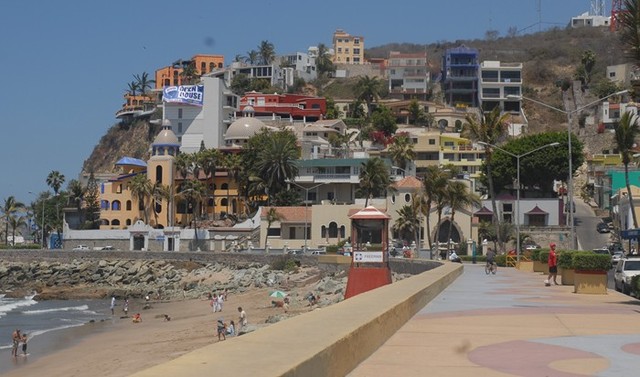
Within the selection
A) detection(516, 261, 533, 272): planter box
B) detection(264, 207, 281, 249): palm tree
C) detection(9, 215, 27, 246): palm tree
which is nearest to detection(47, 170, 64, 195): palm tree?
detection(9, 215, 27, 246): palm tree

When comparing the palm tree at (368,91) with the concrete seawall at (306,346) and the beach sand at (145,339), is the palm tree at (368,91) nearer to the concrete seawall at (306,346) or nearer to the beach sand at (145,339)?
the beach sand at (145,339)

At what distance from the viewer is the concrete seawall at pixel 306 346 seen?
6.98 m

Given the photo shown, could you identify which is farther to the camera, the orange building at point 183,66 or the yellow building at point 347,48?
the yellow building at point 347,48

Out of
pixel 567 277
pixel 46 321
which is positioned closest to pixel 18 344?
pixel 46 321

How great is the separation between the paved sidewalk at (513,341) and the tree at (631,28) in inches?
233

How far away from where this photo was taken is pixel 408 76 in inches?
6496

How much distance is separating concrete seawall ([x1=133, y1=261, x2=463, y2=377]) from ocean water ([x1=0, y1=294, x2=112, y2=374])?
25.4 meters

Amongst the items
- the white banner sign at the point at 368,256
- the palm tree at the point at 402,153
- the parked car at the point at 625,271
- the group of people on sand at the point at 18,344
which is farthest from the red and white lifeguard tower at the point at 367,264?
the palm tree at the point at 402,153

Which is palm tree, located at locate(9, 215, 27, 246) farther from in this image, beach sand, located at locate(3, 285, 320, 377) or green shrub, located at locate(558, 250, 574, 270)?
green shrub, located at locate(558, 250, 574, 270)

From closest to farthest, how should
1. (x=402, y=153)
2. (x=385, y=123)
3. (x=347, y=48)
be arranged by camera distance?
1. (x=402, y=153)
2. (x=385, y=123)
3. (x=347, y=48)

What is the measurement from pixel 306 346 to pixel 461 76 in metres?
149

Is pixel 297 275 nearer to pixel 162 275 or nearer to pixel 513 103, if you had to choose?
pixel 162 275

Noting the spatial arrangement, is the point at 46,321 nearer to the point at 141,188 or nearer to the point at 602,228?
the point at 141,188

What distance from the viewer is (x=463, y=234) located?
8750 cm
